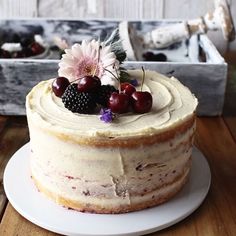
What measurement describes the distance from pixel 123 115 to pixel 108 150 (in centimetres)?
8

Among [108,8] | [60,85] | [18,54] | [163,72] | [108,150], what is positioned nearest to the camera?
[108,150]

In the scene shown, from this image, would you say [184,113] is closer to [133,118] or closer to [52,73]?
[133,118]

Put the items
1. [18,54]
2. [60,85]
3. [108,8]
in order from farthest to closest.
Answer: [108,8] → [18,54] → [60,85]

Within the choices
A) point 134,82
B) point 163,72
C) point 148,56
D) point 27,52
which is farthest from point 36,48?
point 134,82

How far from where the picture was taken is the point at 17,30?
152 centimetres

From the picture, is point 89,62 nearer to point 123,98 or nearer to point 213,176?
point 123,98

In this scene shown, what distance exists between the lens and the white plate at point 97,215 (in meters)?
0.83

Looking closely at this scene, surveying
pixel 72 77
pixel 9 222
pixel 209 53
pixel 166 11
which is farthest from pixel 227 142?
pixel 166 11

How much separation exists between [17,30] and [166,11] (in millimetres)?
451

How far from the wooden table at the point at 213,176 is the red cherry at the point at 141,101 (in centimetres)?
19

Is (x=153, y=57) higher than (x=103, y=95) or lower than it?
lower

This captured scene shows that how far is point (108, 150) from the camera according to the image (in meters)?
0.83

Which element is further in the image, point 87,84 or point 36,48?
point 36,48

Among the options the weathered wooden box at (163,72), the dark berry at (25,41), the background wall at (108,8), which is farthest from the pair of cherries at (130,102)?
the background wall at (108,8)
